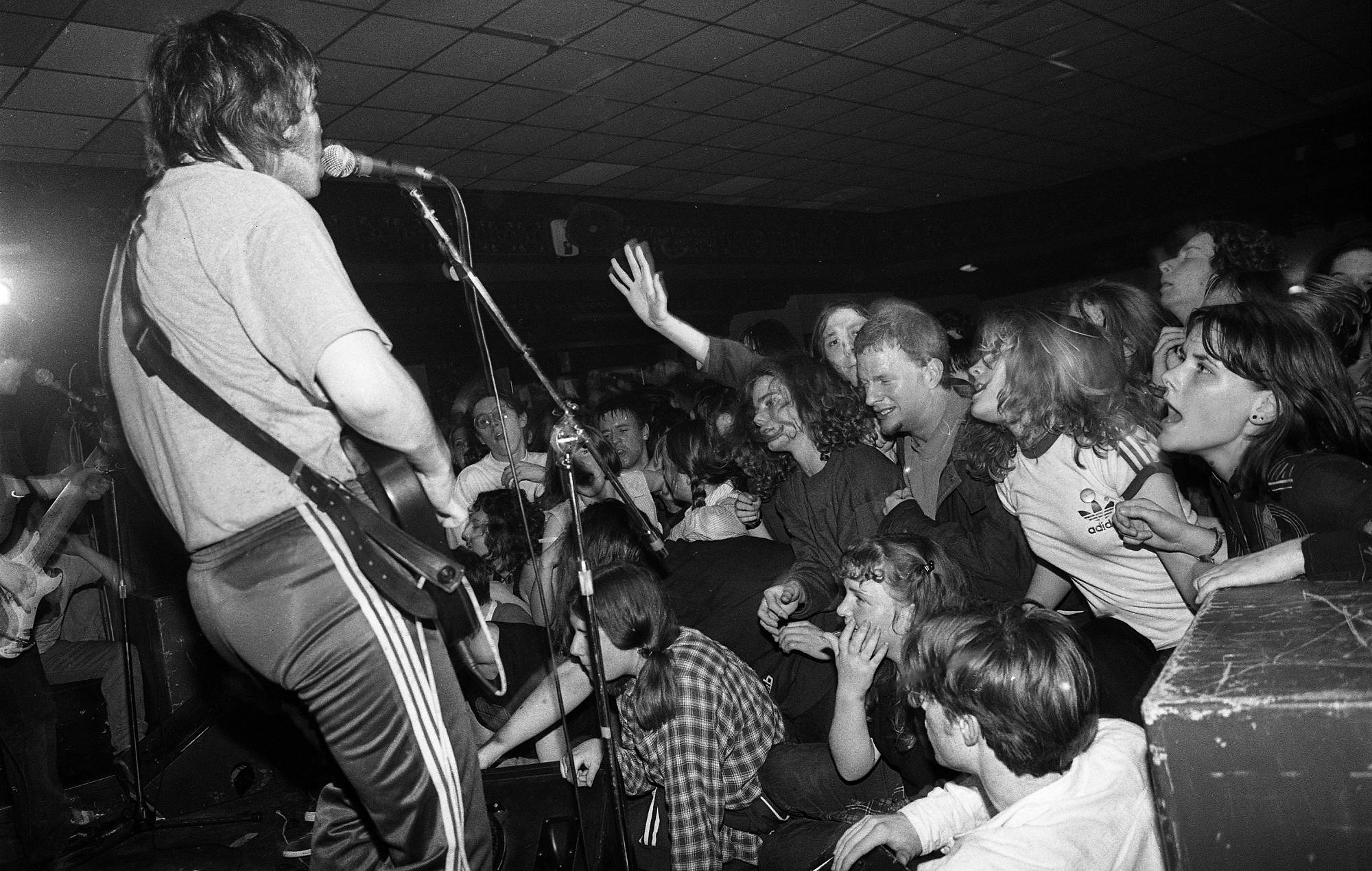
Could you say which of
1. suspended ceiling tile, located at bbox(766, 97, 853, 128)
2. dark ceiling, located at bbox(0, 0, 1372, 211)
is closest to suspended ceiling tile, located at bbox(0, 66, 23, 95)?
dark ceiling, located at bbox(0, 0, 1372, 211)

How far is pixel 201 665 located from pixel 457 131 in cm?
365

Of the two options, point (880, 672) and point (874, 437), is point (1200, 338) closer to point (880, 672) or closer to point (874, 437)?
point (880, 672)

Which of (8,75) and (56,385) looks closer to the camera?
(56,385)

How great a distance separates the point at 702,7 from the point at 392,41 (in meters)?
1.62

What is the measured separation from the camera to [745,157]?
7918 millimetres

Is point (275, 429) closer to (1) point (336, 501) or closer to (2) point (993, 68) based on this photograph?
(1) point (336, 501)

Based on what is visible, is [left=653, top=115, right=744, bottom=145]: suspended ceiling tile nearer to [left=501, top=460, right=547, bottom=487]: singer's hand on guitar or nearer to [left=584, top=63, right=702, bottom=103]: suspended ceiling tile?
[left=584, top=63, right=702, bottom=103]: suspended ceiling tile

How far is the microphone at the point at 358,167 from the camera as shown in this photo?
1625 mm

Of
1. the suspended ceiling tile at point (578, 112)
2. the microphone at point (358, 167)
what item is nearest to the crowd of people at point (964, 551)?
the microphone at point (358, 167)

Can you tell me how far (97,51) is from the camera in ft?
13.9

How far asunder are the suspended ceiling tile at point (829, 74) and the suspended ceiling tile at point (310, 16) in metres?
2.92

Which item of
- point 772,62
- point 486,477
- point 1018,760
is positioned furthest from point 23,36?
point 1018,760

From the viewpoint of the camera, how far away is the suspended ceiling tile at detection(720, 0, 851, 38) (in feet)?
16.8

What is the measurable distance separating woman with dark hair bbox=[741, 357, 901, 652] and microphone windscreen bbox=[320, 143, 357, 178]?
5.25 ft
